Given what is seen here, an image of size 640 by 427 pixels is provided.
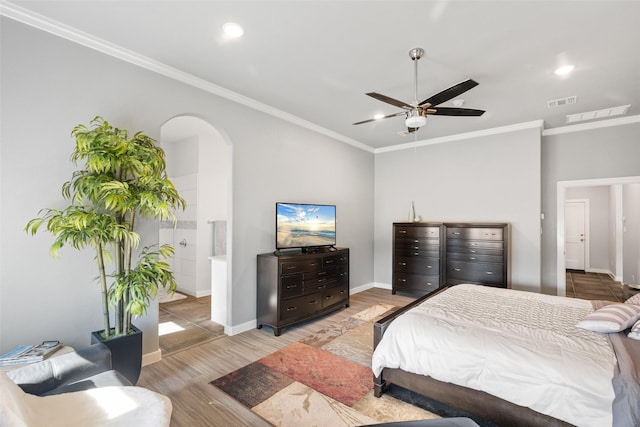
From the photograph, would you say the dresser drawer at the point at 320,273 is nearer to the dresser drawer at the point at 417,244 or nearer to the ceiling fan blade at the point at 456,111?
the dresser drawer at the point at 417,244

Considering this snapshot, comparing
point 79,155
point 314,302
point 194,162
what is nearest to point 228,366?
point 314,302

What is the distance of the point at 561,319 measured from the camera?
238 cm

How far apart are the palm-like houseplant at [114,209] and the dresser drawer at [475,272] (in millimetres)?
4284

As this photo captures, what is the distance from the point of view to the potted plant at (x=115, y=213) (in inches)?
85.5

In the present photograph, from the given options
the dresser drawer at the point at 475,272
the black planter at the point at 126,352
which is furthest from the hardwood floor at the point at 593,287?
the black planter at the point at 126,352

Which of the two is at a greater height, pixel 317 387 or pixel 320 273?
pixel 320 273

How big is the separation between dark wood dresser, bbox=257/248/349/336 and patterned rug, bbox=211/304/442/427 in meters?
0.46

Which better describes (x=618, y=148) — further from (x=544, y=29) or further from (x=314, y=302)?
(x=314, y=302)

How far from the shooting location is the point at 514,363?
6.02ft

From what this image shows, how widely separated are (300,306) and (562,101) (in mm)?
4321

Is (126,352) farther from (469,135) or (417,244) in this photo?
(469,135)

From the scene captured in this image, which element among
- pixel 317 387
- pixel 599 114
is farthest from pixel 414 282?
pixel 599 114

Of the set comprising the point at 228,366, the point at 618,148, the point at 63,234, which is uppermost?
the point at 618,148

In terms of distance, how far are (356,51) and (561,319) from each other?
9.46ft
